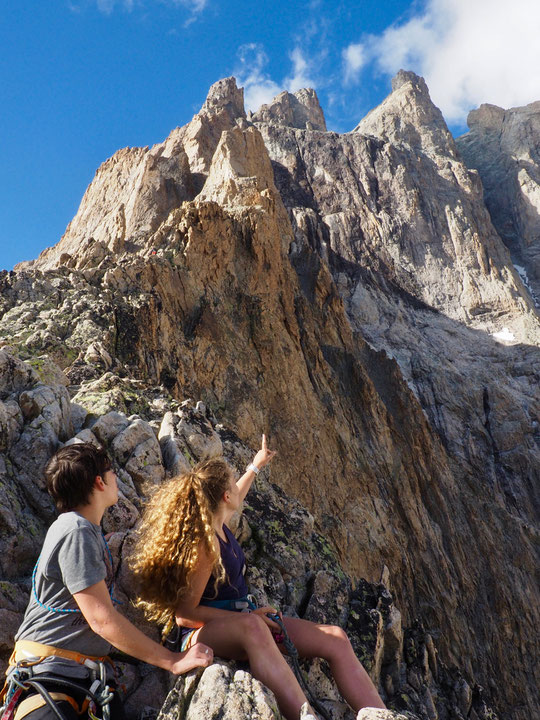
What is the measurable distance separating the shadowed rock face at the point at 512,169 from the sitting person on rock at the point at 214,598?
217 feet

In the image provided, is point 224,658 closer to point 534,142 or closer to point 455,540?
point 455,540

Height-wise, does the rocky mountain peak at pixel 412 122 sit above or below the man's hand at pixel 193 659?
above

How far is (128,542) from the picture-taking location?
472cm

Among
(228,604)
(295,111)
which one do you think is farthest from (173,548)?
(295,111)

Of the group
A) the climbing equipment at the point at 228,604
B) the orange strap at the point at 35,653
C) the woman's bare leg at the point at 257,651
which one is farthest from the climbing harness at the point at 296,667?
the orange strap at the point at 35,653

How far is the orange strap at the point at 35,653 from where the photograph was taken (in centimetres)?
318

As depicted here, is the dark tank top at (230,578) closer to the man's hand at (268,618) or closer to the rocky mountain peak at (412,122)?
the man's hand at (268,618)

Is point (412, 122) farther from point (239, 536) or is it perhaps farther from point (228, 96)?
point (239, 536)

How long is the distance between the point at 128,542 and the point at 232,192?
24.4 m

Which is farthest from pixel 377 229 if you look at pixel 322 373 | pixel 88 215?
pixel 322 373

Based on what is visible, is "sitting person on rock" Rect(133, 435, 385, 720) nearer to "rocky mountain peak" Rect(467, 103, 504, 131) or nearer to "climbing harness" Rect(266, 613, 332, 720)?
"climbing harness" Rect(266, 613, 332, 720)

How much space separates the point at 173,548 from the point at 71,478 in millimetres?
947

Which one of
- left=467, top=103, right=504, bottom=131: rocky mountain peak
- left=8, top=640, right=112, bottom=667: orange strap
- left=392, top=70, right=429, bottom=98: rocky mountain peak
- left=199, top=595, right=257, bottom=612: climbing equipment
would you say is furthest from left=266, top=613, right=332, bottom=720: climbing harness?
left=467, top=103, right=504, bottom=131: rocky mountain peak

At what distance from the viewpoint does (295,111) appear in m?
83.9
